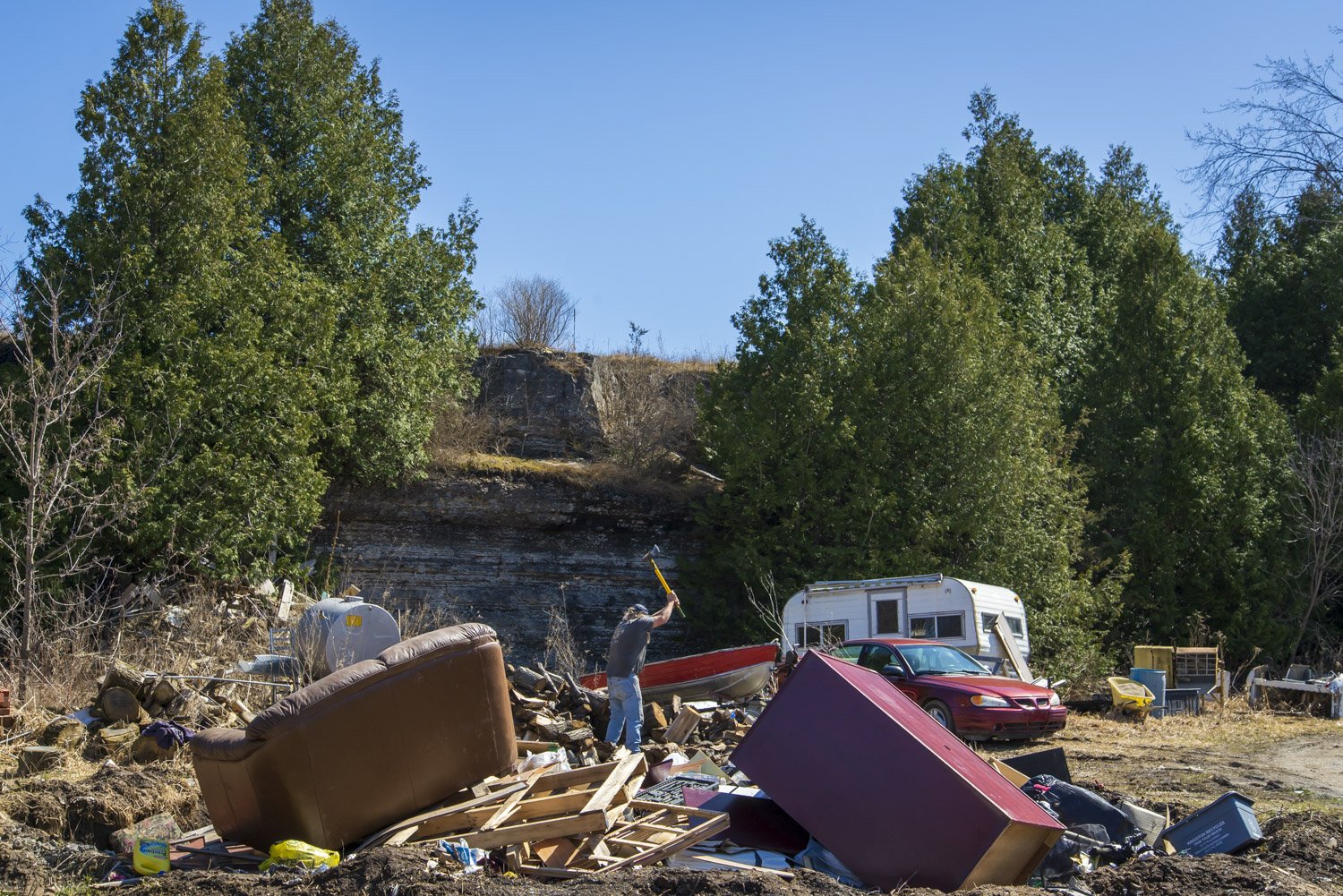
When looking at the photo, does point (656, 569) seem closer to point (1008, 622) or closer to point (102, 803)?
point (102, 803)

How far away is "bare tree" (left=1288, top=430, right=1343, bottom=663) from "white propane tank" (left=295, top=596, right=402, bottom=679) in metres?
22.7

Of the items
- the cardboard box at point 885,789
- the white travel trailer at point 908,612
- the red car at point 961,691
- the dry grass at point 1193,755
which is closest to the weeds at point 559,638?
the white travel trailer at point 908,612

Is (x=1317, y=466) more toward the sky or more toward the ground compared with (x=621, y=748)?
more toward the sky

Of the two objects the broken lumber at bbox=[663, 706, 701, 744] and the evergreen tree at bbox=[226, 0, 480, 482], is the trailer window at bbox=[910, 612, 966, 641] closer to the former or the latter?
the broken lumber at bbox=[663, 706, 701, 744]

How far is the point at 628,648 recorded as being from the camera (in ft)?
41.1

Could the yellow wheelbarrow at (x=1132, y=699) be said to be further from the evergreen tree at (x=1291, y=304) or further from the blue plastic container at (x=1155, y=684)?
the evergreen tree at (x=1291, y=304)

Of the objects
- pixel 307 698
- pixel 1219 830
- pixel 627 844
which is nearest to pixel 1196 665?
pixel 1219 830

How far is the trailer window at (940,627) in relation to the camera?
62.8ft

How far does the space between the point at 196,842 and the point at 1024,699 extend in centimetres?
1041

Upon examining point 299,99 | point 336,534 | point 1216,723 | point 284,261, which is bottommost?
point 1216,723

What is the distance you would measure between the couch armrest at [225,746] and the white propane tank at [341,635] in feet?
19.0

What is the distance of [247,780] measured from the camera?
8344mm

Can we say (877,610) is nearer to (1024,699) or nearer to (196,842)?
(1024,699)

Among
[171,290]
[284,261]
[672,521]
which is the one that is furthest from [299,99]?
[672,521]
